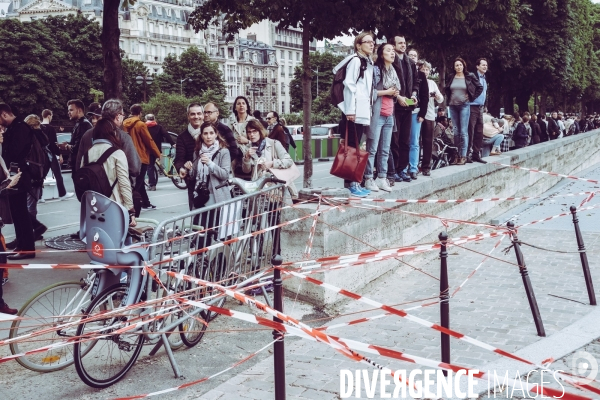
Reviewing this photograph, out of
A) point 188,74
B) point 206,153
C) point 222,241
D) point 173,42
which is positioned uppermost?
point 173,42

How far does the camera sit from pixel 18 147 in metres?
8.73

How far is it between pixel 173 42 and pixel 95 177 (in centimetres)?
11344

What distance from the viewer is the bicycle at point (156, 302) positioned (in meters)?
4.93

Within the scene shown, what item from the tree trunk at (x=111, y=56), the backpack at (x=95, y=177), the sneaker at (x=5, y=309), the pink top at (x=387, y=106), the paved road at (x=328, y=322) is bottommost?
the paved road at (x=328, y=322)

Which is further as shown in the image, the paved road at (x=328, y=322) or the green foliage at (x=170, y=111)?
the green foliage at (x=170, y=111)

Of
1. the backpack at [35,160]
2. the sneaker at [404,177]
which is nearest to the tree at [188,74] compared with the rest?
the backpack at [35,160]

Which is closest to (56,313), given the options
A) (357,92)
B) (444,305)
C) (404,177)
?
(444,305)

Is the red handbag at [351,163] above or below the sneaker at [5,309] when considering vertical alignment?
above

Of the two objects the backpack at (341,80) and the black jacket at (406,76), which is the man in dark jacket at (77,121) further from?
the black jacket at (406,76)

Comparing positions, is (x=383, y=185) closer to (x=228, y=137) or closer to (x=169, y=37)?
(x=228, y=137)

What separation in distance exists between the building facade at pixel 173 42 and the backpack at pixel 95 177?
98777mm

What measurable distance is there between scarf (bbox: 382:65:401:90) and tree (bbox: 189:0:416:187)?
10.7 feet

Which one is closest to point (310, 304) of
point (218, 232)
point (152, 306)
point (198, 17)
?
point (218, 232)

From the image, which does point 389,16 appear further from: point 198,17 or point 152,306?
point 152,306
